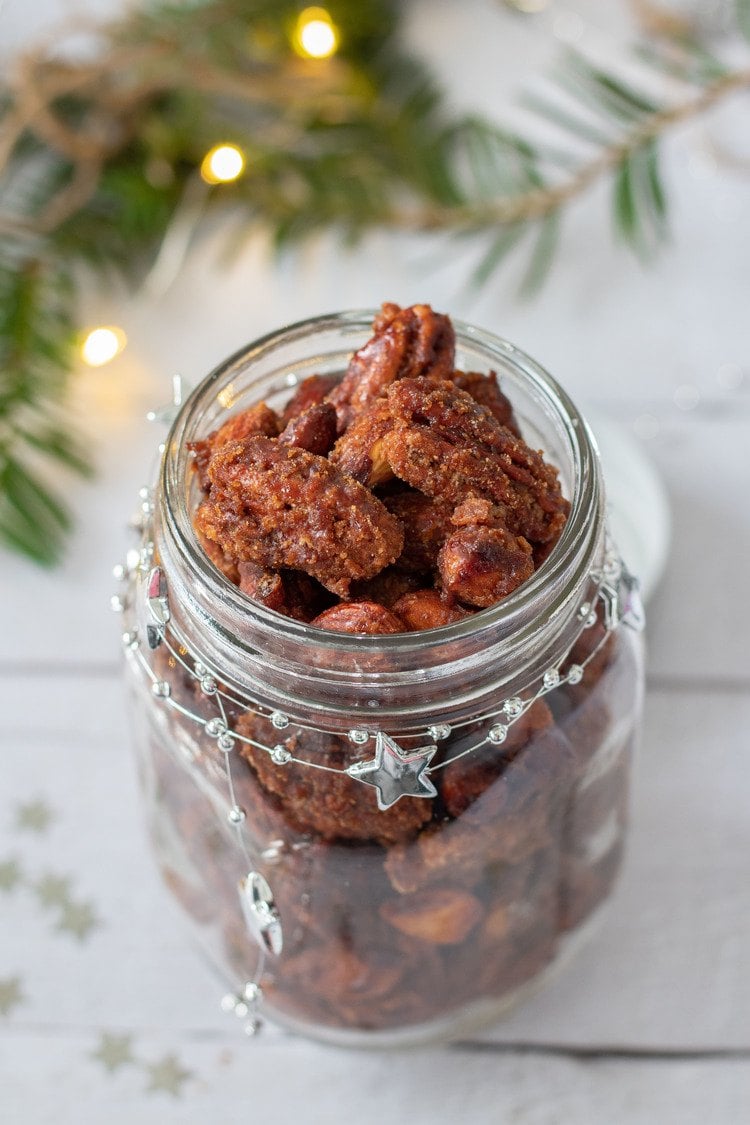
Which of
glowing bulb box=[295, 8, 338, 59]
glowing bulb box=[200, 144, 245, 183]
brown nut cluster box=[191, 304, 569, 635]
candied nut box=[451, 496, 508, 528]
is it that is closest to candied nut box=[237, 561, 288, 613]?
brown nut cluster box=[191, 304, 569, 635]

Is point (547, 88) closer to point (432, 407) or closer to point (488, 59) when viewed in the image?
point (488, 59)

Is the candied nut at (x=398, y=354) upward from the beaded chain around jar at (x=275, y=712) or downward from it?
upward

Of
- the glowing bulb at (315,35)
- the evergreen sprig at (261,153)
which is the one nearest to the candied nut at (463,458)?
the evergreen sprig at (261,153)

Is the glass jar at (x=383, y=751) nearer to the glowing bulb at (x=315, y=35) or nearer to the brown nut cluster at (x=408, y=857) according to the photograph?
the brown nut cluster at (x=408, y=857)

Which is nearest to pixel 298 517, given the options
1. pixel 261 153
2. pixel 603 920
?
pixel 603 920

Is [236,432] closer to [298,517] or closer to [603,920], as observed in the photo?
[298,517]
